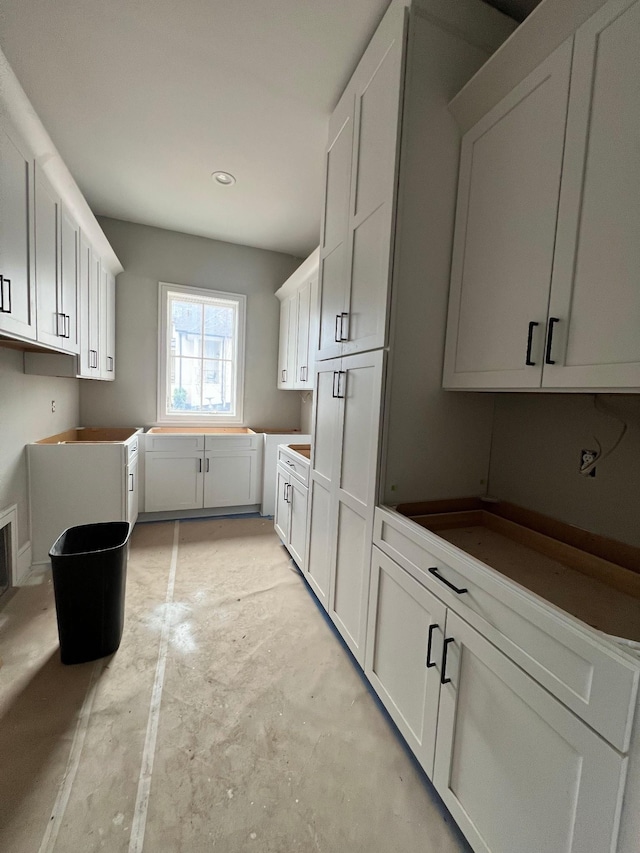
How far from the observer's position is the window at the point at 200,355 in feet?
12.8

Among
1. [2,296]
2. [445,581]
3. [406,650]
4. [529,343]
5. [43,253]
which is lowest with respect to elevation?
[406,650]

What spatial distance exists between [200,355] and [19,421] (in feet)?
6.42

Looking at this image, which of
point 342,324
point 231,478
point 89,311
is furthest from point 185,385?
point 342,324

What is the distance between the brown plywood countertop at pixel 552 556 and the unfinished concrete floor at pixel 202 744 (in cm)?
83

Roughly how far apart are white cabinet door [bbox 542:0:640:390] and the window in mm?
3550

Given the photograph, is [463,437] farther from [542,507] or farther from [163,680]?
[163,680]

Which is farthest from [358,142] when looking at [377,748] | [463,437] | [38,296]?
[377,748]

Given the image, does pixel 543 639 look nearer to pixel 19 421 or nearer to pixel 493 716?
pixel 493 716

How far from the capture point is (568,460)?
4.53ft

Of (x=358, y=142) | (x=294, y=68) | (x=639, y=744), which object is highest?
(x=294, y=68)

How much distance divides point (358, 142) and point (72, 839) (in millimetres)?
2841

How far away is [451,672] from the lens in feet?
3.53

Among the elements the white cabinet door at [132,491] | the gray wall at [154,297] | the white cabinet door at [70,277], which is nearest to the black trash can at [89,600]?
the white cabinet door at [132,491]

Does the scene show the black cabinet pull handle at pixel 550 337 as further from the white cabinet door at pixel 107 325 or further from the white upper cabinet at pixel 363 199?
the white cabinet door at pixel 107 325
